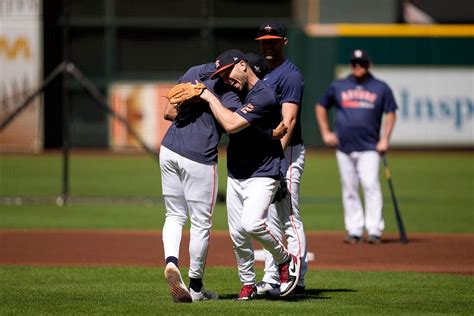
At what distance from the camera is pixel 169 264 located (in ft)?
31.9

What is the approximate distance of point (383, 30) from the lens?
3616 cm

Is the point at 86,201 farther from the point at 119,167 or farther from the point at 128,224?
the point at 119,167

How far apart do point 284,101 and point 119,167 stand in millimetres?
20828

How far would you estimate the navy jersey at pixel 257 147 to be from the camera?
9.84 meters

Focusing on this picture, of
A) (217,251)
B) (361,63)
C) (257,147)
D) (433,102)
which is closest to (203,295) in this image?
(257,147)

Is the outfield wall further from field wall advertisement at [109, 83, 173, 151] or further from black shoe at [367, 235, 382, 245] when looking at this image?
black shoe at [367, 235, 382, 245]

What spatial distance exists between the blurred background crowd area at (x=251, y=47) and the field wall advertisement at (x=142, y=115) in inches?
17.3

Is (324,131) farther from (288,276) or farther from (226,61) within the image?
(226,61)

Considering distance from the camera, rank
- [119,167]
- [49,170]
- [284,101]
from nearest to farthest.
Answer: [284,101] < [49,170] < [119,167]

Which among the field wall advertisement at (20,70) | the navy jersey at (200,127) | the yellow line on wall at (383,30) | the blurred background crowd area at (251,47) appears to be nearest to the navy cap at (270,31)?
the navy jersey at (200,127)

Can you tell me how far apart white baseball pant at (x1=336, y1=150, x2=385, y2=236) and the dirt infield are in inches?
12.3

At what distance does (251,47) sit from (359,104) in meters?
22.1

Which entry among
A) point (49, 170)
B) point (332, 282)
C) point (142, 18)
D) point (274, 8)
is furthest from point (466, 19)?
point (332, 282)

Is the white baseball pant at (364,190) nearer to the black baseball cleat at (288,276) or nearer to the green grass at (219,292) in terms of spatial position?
the green grass at (219,292)
